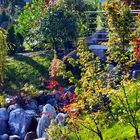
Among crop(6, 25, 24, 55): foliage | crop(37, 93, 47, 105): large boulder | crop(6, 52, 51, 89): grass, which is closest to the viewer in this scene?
crop(37, 93, 47, 105): large boulder

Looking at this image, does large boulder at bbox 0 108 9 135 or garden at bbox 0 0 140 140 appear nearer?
garden at bbox 0 0 140 140

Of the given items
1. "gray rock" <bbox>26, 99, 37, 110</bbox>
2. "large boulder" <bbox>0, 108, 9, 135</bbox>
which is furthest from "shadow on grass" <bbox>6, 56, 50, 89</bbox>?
"large boulder" <bbox>0, 108, 9, 135</bbox>

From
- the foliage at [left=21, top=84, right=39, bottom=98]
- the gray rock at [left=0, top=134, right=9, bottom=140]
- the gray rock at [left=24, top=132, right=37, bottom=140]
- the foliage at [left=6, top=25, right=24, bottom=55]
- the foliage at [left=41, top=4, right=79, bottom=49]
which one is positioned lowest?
the gray rock at [left=0, top=134, right=9, bottom=140]

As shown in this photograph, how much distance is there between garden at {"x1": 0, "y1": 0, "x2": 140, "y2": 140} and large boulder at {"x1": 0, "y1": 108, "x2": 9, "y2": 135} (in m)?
0.02

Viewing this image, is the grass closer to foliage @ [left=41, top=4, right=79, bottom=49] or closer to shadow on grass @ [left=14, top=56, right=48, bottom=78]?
shadow on grass @ [left=14, top=56, right=48, bottom=78]

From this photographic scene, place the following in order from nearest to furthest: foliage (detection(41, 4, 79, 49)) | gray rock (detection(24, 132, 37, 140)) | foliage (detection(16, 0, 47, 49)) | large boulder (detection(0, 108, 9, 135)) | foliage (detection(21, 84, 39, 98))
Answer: gray rock (detection(24, 132, 37, 140)) < large boulder (detection(0, 108, 9, 135)) < foliage (detection(21, 84, 39, 98)) < foliage (detection(41, 4, 79, 49)) < foliage (detection(16, 0, 47, 49))

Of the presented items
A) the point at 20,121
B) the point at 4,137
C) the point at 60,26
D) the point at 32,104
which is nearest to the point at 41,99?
the point at 32,104

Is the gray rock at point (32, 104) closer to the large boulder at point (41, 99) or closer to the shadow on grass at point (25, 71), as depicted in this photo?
the large boulder at point (41, 99)

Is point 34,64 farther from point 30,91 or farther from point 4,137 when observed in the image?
point 4,137

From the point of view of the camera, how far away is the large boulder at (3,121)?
15023 millimetres

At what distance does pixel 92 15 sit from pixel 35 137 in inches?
558

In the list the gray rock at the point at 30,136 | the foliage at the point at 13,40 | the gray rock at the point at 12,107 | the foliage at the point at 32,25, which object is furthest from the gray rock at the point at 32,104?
the foliage at the point at 32,25

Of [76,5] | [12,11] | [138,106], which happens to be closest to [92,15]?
[76,5]

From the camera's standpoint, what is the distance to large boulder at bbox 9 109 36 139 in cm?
1462
